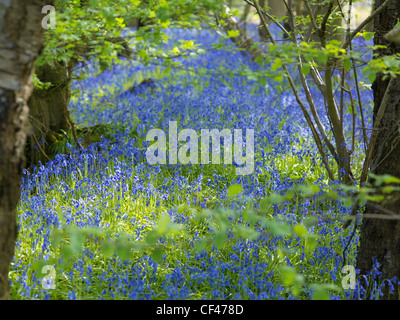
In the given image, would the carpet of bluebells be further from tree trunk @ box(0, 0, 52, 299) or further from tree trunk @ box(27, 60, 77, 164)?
tree trunk @ box(0, 0, 52, 299)

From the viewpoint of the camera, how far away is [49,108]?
212 inches

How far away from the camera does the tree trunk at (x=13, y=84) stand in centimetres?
208

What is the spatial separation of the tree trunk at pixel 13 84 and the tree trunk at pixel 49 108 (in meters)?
3.06

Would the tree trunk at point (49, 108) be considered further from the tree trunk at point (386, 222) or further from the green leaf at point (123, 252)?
the tree trunk at point (386, 222)

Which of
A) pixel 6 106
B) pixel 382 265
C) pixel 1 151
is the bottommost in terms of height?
pixel 382 265

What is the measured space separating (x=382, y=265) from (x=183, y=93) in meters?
5.23

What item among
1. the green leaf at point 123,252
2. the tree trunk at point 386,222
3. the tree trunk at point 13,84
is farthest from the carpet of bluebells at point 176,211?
the tree trunk at point 13,84

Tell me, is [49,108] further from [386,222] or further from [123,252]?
[386,222]

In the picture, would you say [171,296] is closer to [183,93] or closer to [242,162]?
[242,162]

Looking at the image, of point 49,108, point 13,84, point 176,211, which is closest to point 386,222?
point 176,211

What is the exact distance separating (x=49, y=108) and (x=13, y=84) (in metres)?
3.43

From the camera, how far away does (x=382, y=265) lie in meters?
2.95

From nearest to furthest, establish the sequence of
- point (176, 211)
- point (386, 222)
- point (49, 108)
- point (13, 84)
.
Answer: point (13, 84)
point (386, 222)
point (176, 211)
point (49, 108)
